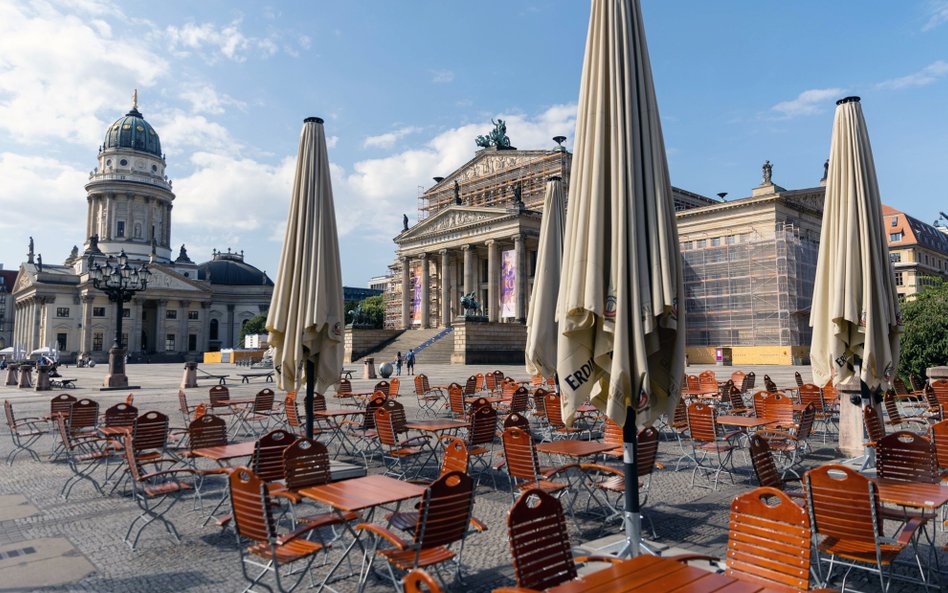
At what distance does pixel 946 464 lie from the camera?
276 inches

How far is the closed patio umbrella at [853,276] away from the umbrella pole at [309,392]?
6.58 m

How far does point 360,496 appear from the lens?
5.17 meters

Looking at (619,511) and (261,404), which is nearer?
(619,511)

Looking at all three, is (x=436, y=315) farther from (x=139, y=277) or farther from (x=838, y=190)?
(x=838, y=190)

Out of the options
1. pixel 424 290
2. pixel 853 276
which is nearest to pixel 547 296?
pixel 853 276

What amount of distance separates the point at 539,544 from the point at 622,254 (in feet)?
6.83

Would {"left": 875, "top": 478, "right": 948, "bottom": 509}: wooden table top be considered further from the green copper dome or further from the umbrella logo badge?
the green copper dome

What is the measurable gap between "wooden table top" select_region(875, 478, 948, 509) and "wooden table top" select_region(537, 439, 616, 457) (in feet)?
8.57

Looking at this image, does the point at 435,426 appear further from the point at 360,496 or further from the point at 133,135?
the point at 133,135

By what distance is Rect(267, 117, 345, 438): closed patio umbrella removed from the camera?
8438 millimetres

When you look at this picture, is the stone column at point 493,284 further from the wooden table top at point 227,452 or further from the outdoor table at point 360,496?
the outdoor table at point 360,496

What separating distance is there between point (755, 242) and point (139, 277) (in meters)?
42.0

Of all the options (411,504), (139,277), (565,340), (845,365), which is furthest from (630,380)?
(139,277)

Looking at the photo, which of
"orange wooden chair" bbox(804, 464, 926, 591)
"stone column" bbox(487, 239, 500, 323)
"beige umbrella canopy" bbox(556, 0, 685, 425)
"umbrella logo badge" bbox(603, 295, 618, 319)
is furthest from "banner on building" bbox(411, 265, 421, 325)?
"orange wooden chair" bbox(804, 464, 926, 591)
